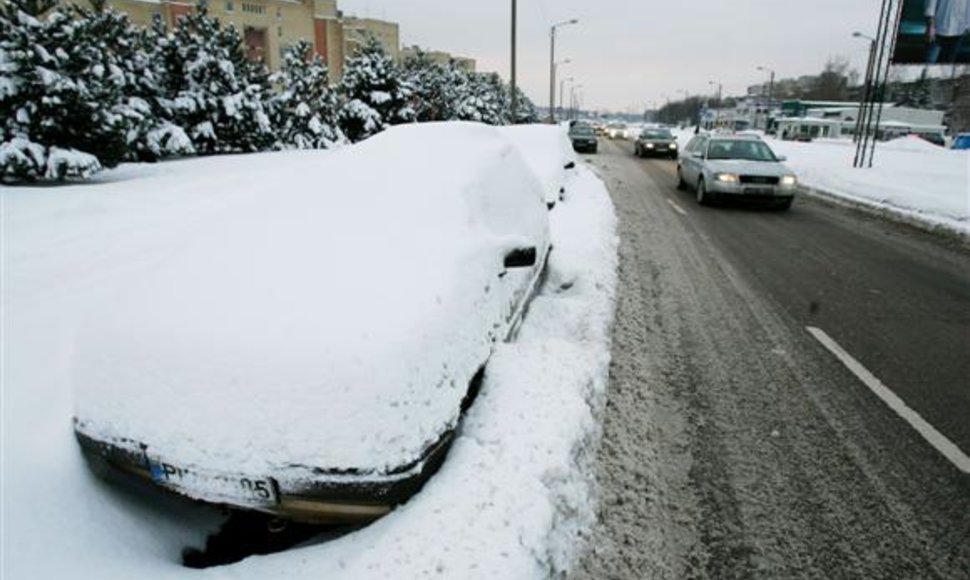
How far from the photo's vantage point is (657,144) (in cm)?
2792

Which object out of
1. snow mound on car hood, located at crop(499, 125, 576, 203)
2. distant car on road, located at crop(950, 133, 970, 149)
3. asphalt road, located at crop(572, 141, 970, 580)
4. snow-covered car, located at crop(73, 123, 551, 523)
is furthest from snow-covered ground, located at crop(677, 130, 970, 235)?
distant car on road, located at crop(950, 133, 970, 149)

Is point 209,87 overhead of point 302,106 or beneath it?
overhead

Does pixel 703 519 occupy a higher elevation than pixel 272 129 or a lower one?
lower

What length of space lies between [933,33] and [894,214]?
12158 millimetres

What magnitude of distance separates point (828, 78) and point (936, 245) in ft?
417

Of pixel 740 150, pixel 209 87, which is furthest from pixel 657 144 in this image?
pixel 209 87

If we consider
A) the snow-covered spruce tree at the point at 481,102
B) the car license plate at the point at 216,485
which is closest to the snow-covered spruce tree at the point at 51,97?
the car license plate at the point at 216,485

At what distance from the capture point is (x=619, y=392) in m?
4.20

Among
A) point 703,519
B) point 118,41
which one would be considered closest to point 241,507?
point 703,519

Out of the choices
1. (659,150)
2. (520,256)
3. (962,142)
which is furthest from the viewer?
(962,142)

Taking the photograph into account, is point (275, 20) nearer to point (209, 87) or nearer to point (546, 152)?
point (209, 87)

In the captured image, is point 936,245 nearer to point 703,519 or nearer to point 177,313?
point 703,519

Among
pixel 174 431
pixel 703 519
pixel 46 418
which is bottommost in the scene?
pixel 703 519

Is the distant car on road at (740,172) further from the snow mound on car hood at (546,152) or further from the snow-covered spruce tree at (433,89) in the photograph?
the snow-covered spruce tree at (433,89)
